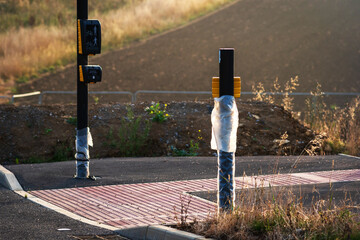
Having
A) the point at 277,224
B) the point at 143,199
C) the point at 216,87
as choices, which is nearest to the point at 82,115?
the point at 143,199

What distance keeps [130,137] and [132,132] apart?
0.49 ft

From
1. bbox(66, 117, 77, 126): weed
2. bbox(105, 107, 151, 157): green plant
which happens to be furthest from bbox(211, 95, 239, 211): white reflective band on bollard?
bbox(66, 117, 77, 126): weed

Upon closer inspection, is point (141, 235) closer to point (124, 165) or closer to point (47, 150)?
point (124, 165)

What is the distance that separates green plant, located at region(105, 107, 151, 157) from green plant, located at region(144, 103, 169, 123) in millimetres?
289

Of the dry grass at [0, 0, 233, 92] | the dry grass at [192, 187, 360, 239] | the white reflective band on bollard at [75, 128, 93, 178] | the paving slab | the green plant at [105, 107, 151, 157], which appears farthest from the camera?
the dry grass at [0, 0, 233, 92]

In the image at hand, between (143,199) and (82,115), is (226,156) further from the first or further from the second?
(82,115)

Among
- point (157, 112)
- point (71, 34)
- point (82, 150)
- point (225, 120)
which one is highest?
point (71, 34)

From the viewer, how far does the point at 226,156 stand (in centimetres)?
862

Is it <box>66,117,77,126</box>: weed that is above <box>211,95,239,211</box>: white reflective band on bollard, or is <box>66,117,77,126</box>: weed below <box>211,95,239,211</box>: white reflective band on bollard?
below

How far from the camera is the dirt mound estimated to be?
669 inches

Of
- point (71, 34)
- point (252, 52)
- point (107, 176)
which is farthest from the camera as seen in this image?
point (252, 52)

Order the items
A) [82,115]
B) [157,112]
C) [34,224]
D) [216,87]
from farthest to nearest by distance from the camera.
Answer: [157,112]
[82,115]
[34,224]
[216,87]

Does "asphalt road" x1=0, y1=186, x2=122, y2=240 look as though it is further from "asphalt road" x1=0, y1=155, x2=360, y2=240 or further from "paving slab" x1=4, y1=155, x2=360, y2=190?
"paving slab" x1=4, y1=155, x2=360, y2=190

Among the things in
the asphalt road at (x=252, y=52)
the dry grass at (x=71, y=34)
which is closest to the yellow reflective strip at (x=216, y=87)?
the asphalt road at (x=252, y=52)
